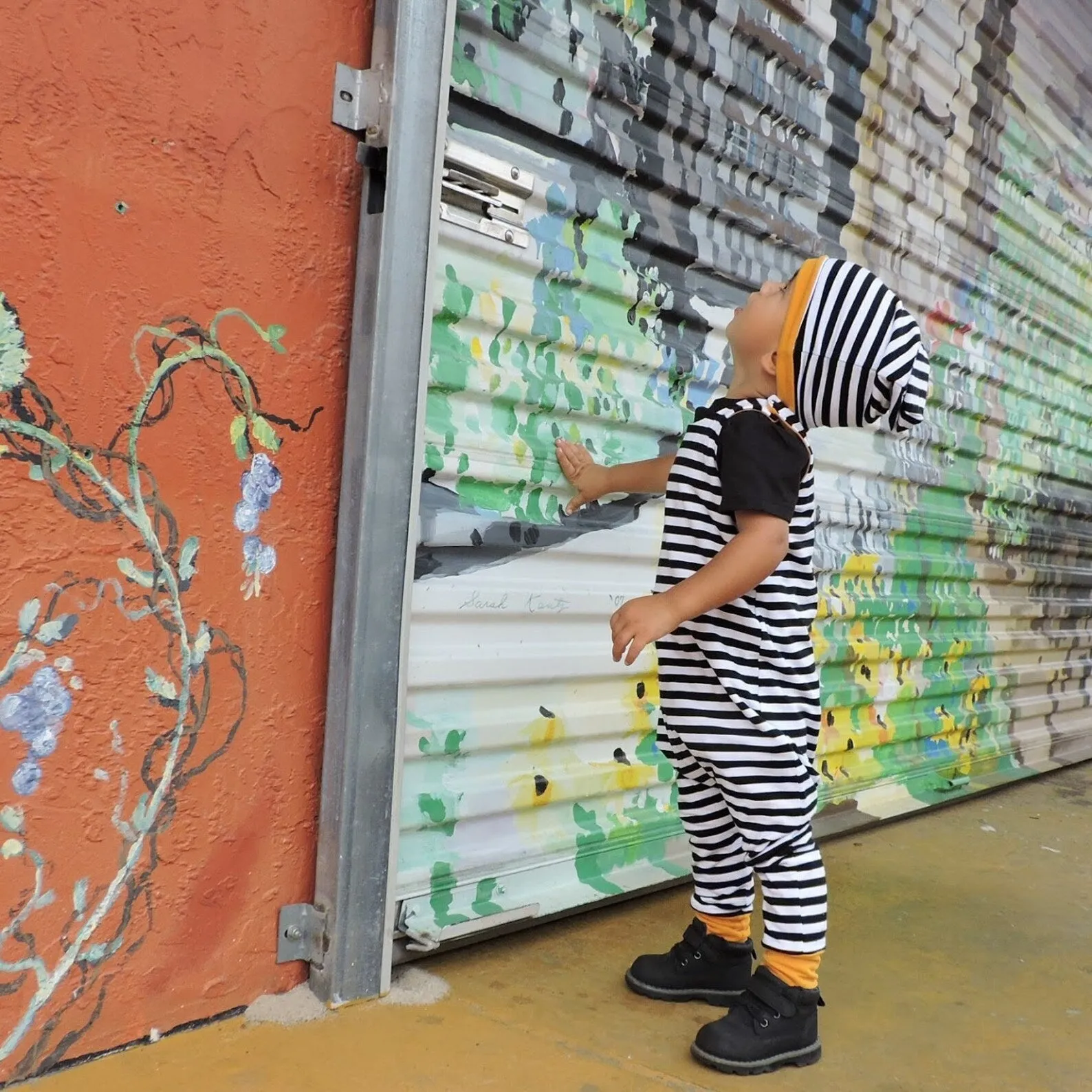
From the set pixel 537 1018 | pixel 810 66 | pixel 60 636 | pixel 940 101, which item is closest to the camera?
pixel 60 636

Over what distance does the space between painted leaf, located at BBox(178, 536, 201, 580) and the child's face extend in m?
1.04

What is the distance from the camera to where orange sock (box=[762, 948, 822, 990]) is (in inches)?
78.8

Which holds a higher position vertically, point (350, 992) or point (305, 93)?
point (305, 93)

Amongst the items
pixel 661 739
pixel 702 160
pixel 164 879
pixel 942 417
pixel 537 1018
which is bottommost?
pixel 537 1018

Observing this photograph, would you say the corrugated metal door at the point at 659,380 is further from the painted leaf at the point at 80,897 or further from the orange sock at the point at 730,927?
the painted leaf at the point at 80,897

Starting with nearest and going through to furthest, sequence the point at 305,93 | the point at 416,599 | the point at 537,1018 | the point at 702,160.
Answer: the point at 305,93 → the point at 537,1018 → the point at 416,599 → the point at 702,160

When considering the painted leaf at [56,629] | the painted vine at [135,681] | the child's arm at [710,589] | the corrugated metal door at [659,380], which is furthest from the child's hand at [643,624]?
the painted leaf at [56,629]

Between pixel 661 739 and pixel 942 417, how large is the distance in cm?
245

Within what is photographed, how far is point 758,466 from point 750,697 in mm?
402

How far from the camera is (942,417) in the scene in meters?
4.18

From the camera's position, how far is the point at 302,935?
199 cm

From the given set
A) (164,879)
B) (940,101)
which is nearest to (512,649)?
(164,879)

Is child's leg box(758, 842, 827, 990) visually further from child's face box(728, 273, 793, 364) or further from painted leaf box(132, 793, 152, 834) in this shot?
painted leaf box(132, 793, 152, 834)

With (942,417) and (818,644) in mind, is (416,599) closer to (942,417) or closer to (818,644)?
(818,644)
